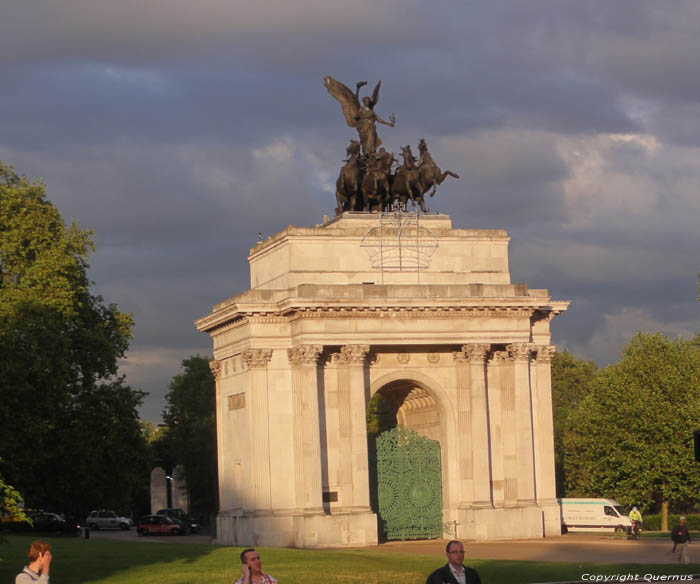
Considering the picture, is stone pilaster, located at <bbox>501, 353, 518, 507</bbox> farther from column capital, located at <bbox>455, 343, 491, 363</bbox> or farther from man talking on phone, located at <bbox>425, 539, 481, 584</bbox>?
man talking on phone, located at <bbox>425, 539, 481, 584</bbox>

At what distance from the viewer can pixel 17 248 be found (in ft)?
202

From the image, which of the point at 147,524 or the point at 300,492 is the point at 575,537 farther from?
the point at 147,524

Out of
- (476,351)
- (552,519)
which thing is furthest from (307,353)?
(552,519)

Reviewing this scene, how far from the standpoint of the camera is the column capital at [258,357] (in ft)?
167

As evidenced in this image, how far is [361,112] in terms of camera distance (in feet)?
183

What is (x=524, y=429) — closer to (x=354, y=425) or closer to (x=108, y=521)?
(x=354, y=425)

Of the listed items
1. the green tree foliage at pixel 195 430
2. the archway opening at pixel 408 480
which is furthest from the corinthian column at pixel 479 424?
the green tree foliage at pixel 195 430

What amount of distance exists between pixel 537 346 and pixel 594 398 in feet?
71.8

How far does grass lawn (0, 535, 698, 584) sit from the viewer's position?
3547 centimetres

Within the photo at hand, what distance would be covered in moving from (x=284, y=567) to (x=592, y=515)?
31.5m

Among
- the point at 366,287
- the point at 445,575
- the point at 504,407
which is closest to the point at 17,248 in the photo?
the point at 366,287

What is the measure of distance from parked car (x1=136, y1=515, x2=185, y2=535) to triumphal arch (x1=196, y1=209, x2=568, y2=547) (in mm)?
21189

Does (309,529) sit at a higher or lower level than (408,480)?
lower

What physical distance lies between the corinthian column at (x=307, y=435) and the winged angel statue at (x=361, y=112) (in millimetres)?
8864
